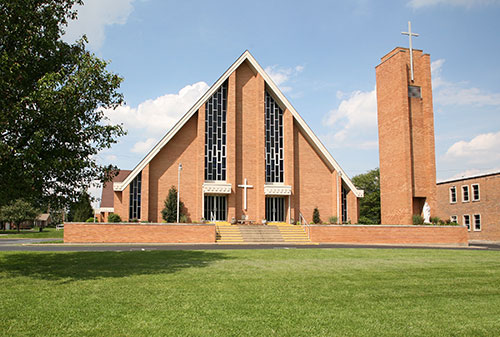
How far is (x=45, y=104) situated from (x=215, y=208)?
81.5 feet

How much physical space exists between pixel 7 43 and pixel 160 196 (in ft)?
74.7

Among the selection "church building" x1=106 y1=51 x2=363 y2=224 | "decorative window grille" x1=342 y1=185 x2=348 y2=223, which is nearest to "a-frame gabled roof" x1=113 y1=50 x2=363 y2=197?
"church building" x1=106 y1=51 x2=363 y2=224

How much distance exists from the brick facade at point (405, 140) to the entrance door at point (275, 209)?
30.4 feet

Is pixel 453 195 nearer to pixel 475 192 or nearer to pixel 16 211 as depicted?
pixel 475 192

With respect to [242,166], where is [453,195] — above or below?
below

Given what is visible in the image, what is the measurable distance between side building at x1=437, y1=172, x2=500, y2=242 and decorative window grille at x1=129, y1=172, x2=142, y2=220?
34383mm

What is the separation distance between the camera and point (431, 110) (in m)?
35.1

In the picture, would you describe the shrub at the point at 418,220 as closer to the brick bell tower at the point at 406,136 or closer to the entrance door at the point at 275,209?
the brick bell tower at the point at 406,136

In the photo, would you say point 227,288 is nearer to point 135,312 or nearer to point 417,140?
point 135,312

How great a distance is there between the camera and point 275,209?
37.0 meters

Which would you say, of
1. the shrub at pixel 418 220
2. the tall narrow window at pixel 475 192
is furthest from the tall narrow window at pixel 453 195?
the shrub at pixel 418 220

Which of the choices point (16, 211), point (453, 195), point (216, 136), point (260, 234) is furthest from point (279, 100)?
point (16, 211)

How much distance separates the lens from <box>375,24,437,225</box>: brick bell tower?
34000mm

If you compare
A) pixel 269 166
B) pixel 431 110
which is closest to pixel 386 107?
pixel 431 110
